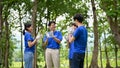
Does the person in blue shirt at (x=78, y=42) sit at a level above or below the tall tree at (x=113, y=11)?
below

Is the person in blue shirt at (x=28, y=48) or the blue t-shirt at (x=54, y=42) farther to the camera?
the blue t-shirt at (x=54, y=42)

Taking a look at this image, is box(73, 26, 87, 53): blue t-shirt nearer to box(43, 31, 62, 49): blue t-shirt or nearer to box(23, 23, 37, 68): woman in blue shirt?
box(23, 23, 37, 68): woman in blue shirt

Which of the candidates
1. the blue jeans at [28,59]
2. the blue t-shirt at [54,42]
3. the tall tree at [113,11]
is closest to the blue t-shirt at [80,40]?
the blue jeans at [28,59]

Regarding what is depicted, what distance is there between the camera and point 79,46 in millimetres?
7883

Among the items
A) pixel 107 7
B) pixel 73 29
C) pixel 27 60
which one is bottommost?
pixel 27 60

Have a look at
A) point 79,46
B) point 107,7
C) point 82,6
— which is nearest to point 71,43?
point 79,46

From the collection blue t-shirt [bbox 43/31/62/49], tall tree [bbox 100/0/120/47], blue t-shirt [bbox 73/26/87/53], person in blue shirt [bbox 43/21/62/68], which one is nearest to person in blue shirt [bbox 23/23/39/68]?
person in blue shirt [bbox 43/21/62/68]

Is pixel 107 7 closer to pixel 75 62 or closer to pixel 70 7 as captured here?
pixel 70 7

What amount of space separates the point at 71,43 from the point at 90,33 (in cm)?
3248

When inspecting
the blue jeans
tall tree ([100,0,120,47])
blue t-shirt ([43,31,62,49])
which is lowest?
the blue jeans

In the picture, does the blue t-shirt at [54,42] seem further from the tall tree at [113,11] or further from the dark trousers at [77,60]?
the tall tree at [113,11]

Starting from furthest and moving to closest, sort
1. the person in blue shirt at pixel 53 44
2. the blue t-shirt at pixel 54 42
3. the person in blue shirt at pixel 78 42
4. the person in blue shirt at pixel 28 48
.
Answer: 1. the blue t-shirt at pixel 54 42
2. the person in blue shirt at pixel 53 44
3. the person in blue shirt at pixel 28 48
4. the person in blue shirt at pixel 78 42

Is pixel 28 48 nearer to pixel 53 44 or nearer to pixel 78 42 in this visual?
pixel 53 44

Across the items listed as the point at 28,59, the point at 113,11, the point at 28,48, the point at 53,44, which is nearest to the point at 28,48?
the point at 28,48
